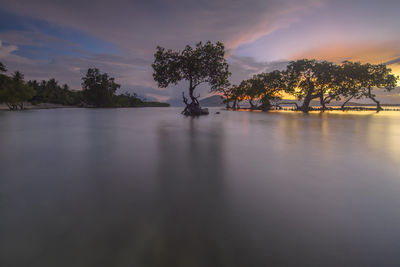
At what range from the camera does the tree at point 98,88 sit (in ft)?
255

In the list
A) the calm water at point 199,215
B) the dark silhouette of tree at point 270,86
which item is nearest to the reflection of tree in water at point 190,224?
the calm water at point 199,215

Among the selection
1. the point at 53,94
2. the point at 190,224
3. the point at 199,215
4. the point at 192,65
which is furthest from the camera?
the point at 53,94

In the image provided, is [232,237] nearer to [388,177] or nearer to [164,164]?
[164,164]

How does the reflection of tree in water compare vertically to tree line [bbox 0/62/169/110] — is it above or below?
below

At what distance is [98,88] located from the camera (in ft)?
257

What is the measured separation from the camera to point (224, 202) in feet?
9.00

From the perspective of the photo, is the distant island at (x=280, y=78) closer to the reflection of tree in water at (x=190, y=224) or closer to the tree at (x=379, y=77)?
the tree at (x=379, y=77)

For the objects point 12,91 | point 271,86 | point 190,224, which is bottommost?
point 190,224

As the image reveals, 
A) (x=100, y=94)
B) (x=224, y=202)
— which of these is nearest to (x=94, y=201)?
(x=224, y=202)

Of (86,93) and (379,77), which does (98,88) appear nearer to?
(86,93)

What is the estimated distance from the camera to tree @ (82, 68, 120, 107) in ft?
255

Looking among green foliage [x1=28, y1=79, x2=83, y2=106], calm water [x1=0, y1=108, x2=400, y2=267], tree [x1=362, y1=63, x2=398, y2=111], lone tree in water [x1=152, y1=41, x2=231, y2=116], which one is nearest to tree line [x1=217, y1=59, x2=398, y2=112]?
tree [x1=362, y1=63, x2=398, y2=111]

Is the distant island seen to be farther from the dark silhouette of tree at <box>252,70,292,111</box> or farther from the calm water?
the calm water

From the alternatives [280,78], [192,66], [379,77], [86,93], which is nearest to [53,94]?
[86,93]
